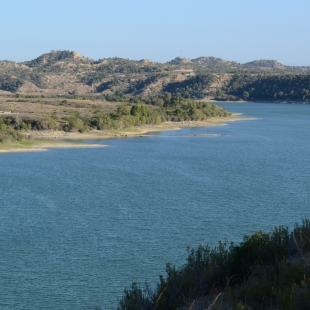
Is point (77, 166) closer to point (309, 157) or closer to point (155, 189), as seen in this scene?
point (155, 189)

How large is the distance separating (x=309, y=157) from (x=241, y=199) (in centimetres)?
1663

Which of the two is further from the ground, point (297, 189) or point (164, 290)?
point (164, 290)

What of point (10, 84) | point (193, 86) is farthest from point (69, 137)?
point (10, 84)

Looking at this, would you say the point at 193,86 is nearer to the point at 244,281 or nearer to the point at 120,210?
the point at 120,210

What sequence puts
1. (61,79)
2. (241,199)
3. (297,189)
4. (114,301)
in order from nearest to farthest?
(114,301), (241,199), (297,189), (61,79)

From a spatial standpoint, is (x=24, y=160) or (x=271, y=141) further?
(x=271, y=141)

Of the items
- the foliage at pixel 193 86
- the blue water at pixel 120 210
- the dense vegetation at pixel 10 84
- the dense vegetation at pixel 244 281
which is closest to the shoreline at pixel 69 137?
the blue water at pixel 120 210

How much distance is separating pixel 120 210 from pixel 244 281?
14046mm

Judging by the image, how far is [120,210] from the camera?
2280 centimetres

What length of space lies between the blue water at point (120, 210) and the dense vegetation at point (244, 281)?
3808mm

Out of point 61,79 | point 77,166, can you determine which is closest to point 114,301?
point 77,166

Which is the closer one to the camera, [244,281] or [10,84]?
[244,281]

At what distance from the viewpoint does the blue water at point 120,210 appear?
49.1 ft

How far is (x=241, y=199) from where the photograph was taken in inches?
978
